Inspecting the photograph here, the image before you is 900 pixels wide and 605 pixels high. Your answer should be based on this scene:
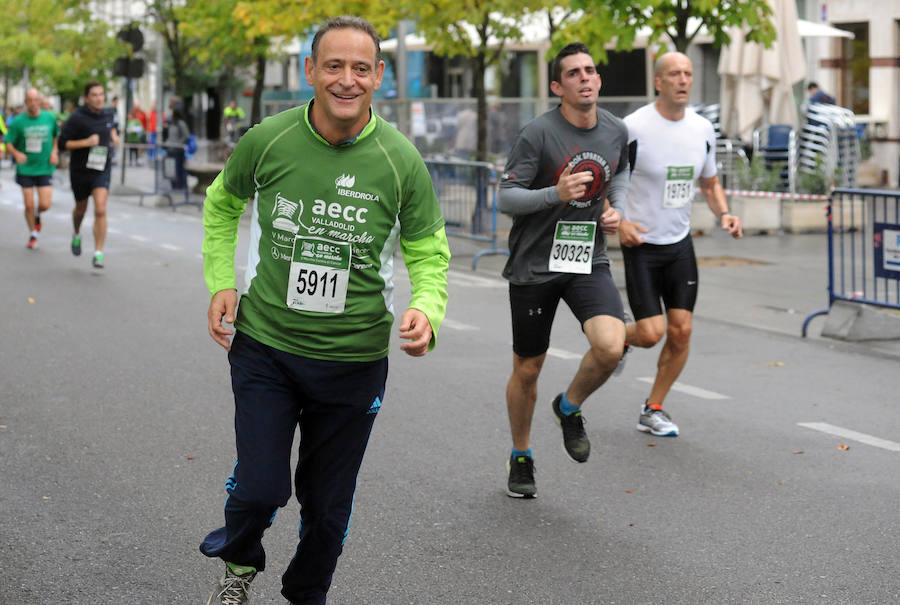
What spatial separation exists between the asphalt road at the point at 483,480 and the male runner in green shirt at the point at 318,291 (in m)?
0.67

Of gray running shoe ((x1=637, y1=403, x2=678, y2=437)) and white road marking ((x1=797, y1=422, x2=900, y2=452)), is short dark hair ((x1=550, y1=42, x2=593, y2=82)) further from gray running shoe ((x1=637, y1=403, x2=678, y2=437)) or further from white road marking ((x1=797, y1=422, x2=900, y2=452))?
white road marking ((x1=797, y1=422, x2=900, y2=452))

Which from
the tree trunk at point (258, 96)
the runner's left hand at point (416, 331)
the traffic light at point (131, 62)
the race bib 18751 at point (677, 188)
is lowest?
the runner's left hand at point (416, 331)

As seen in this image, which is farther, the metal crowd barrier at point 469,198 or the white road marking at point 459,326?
the metal crowd barrier at point 469,198

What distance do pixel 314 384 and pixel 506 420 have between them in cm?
355

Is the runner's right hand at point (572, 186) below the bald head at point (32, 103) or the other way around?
below

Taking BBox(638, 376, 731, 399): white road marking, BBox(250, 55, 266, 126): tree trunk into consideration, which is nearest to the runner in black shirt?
BBox(638, 376, 731, 399): white road marking

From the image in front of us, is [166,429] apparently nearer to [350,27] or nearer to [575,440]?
[575,440]

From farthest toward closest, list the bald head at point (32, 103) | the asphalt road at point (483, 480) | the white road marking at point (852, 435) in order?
the bald head at point (32, 103)
the white road marking at point (852, 435)
the asphalt road at point (483, 480)

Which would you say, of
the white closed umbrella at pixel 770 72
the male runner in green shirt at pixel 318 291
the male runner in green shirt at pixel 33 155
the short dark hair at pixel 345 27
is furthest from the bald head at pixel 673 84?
the white closed umbrella at pixel 770 72

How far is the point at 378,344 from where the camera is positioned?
13.3 ft

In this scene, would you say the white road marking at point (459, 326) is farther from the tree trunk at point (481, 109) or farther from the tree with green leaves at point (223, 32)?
the tree with green leaves at point (223, 32)

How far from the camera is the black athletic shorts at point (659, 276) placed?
7.08m

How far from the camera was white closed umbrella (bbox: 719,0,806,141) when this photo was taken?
20.9 metres

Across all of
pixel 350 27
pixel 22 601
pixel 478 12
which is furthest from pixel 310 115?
pixel 478 12
